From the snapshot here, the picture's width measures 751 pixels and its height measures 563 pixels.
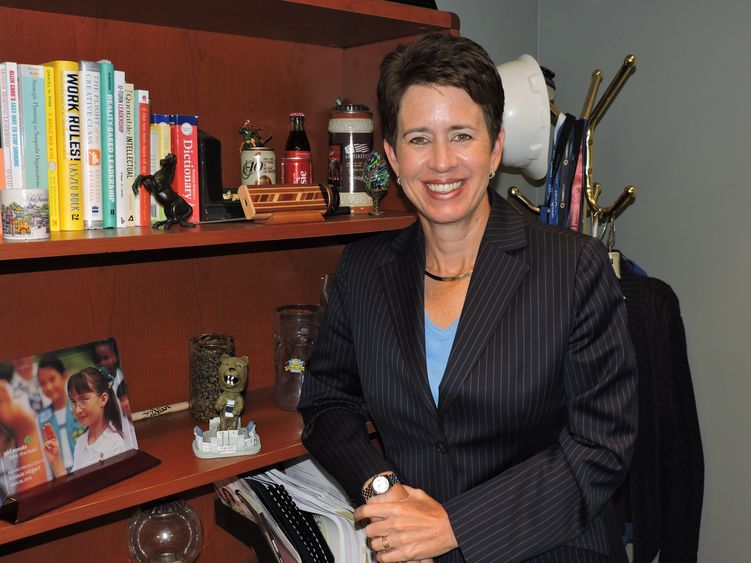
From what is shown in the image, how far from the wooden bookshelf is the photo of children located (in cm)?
9

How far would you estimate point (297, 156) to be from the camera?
1708 mm

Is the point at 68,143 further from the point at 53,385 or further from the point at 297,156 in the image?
the point at 297,156

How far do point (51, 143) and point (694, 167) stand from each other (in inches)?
64.3

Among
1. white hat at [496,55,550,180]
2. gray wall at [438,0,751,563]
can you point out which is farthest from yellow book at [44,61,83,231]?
gray wall at [438,0,751,563]

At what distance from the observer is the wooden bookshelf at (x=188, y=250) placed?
4.52 ft

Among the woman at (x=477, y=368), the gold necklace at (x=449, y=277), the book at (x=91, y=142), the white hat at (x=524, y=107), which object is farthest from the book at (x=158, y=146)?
the white hat at (x=524, y=107)

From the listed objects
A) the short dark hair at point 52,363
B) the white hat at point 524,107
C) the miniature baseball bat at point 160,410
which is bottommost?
the miniature baseball bat at point 160,410

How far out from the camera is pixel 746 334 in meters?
2.05

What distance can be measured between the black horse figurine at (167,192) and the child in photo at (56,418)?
0.30m

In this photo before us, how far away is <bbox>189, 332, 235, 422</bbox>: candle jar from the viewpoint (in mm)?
1585

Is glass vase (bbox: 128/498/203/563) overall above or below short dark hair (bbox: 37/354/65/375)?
below

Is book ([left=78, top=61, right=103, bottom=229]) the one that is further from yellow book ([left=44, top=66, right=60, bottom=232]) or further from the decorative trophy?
the decorative trophy

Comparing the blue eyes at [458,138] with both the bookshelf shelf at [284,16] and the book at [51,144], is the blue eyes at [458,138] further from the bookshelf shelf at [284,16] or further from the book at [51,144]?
the book at [51,144]

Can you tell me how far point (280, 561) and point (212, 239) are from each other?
2.37ft
